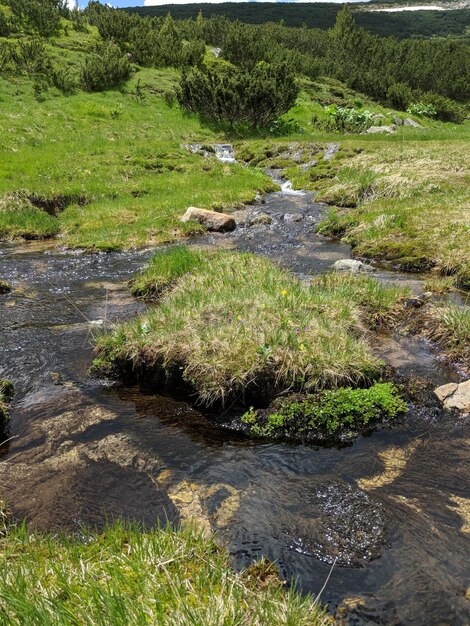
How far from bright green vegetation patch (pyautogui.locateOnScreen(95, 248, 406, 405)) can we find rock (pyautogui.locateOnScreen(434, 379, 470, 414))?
91 cm

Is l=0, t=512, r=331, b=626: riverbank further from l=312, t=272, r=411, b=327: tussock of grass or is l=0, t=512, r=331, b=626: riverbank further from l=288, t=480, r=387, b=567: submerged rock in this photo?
l=312, t=272, r=411, b=327: tussock of grass

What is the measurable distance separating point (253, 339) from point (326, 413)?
152 centimetres

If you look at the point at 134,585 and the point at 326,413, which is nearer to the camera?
the point at 134,585

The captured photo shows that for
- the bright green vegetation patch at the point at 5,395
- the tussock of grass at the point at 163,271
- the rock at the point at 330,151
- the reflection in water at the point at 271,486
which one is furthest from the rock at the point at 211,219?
the rock at the point at 330,151

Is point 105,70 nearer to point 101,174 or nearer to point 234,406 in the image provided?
point 101,174

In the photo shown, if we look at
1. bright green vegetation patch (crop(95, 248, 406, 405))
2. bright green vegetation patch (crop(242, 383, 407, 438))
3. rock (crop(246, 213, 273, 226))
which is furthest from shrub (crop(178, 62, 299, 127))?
bright green vegetation patch (crop(242, 383, 407, 438))

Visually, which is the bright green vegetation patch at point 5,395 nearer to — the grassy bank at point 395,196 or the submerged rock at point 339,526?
the submerged rock at point 339,526

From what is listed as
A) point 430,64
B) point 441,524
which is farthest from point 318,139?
point 430,64

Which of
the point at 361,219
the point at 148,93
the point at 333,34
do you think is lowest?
the point at 361,219

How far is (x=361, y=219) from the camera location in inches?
637

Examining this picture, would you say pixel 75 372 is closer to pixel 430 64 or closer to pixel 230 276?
pixel 230 276

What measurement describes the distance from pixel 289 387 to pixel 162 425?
1.76m

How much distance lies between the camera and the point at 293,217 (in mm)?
18172

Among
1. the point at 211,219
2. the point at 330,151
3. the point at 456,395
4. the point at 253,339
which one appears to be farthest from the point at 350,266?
the point at 330,151
